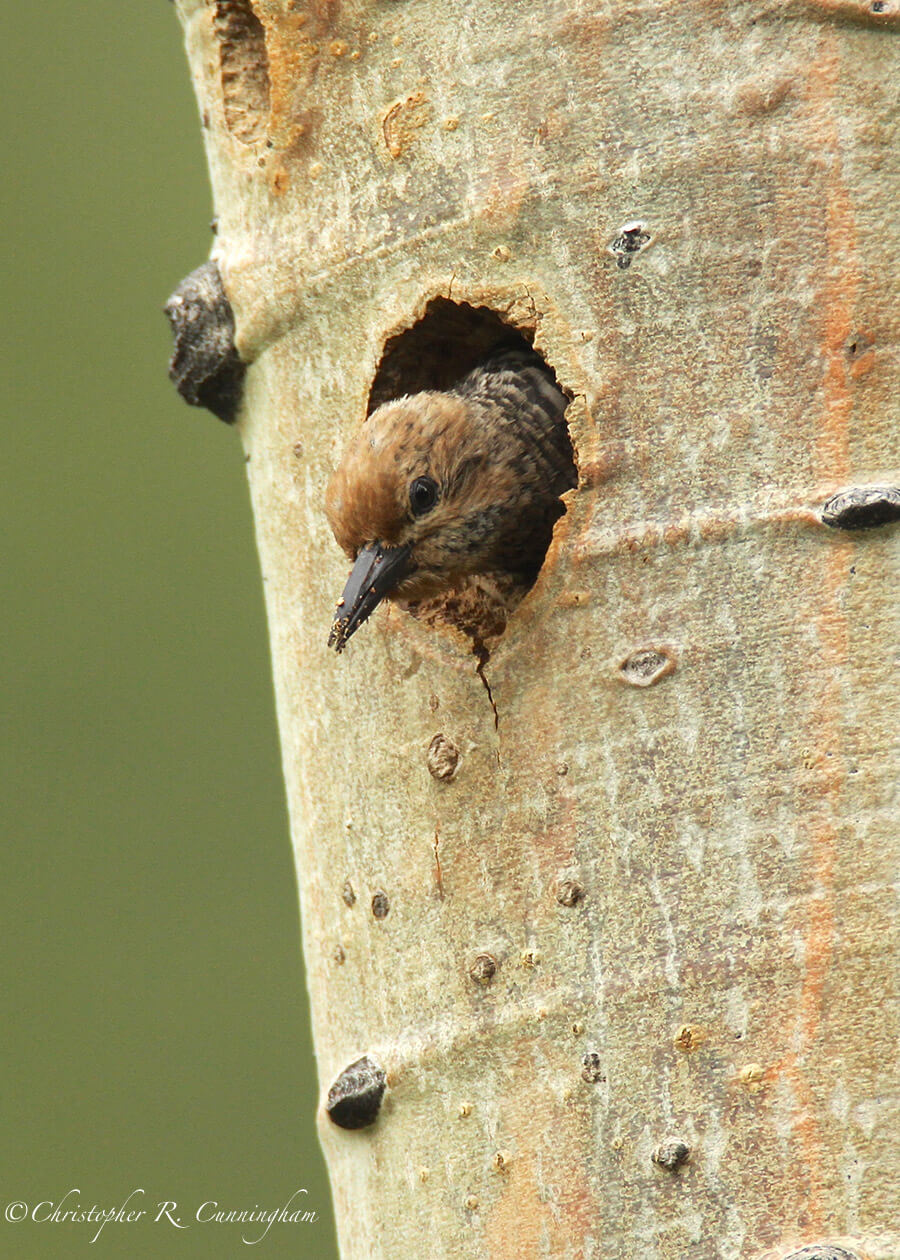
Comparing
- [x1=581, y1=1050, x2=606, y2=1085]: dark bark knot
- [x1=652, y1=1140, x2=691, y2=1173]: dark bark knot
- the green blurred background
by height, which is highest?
[x1=581, y1=1050, x2=606, y2=1085]: dark bark knot

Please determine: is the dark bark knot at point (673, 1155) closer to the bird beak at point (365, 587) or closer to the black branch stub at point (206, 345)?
the bird beak at point (365, 587)

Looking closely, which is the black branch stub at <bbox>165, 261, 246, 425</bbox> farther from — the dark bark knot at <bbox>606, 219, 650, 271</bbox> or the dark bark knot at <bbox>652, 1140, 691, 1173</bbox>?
the dark bark knot at <bbox>652, 1140, 691, 1173</bbox>

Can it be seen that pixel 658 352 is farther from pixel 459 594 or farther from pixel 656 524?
pixel 459 594

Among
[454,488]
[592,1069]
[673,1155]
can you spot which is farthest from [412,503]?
[673,1155]

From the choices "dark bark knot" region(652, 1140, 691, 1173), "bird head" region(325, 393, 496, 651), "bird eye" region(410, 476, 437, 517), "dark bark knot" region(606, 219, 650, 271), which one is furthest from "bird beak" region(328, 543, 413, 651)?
"dark bark knot" region(652, 1140, 691, 1173)

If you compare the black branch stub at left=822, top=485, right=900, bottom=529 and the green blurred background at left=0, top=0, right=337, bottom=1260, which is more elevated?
the black branch stub at left=822, top=485, right=900, bottom=529

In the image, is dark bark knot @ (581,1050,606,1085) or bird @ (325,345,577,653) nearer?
dark bark knot @ (581,1050,606,1085)

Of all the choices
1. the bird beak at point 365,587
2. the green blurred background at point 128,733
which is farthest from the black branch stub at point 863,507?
the green blurred background at point 128,733

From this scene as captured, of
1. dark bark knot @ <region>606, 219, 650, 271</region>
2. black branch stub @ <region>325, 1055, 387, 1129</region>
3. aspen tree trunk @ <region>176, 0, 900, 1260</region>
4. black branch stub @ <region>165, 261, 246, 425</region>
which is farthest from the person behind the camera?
black branch stub @ <region>165, 261, 246, 425</region>
